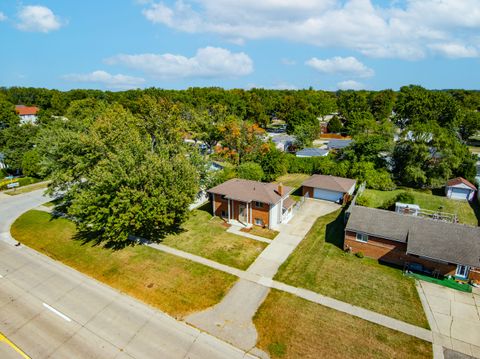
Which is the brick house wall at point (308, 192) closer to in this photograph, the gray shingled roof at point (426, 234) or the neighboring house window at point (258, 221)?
the neighboring house window at point (258, 221)

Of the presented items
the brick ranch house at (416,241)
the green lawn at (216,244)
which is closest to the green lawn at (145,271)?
the green lawn at (216,244)

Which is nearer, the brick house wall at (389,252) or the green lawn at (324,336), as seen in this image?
the green lawn at (324,336)

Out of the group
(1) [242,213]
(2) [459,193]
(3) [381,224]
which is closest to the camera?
(3) [381,224]

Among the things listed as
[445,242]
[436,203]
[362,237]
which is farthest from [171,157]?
[436,203]

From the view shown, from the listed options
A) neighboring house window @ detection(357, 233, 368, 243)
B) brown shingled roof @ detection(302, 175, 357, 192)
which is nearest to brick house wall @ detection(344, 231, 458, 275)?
neighboring house window @ detection(357, 233, 368, 243)

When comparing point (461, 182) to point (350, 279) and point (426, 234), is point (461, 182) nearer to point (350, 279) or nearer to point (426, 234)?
point (426, 234)

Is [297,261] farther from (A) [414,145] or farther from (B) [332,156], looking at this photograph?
(B) [332,156]

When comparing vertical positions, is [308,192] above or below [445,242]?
below

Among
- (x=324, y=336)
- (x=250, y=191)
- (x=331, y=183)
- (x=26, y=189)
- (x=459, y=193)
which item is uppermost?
(x=250, y=191)

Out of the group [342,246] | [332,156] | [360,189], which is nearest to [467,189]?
[360,189]
